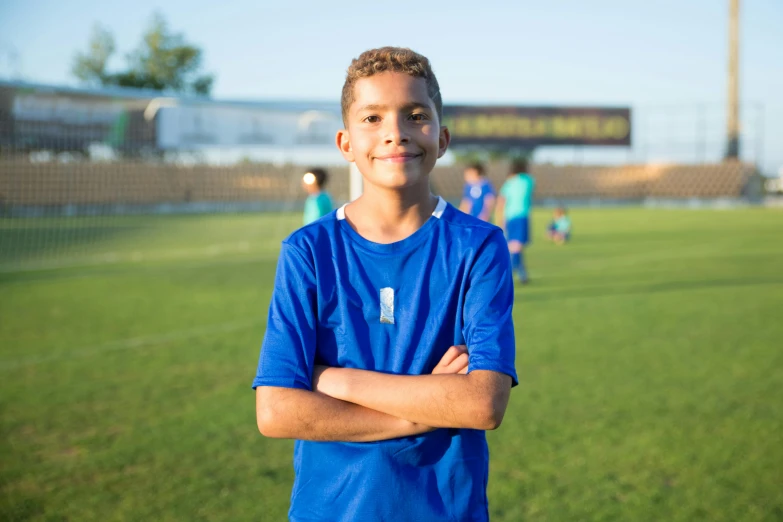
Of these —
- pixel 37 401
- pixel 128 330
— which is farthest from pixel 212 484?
pixel 128 330

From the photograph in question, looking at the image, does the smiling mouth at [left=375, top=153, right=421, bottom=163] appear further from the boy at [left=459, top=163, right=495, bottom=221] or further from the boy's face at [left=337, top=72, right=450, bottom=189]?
the boy at [left=459, top=163, right=495, bottom=221]

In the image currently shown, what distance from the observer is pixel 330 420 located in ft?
5.82

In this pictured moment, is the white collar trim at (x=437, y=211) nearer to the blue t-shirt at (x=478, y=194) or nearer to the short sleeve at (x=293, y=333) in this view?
the short sleeve at (x=293, y=333)

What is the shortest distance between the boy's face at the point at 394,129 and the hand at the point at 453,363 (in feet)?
1.34

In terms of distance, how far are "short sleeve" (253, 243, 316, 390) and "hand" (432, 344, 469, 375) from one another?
30cm

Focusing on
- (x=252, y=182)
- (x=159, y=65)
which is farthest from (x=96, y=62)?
(x=252, y=182)

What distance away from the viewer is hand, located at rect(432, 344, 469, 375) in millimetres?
1789

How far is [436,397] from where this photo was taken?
1732 millimetres

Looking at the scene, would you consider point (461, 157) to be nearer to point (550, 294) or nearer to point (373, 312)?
point (550, 294)

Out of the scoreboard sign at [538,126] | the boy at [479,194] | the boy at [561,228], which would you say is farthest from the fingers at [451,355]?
the scoreboard sign at [538,126]

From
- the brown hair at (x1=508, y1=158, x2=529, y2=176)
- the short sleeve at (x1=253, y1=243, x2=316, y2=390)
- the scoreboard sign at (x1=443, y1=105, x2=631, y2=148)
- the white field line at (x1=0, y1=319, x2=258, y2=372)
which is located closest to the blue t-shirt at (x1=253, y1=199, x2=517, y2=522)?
the short sleeve at (x1=253, y1=243, x2=316, y2=390)

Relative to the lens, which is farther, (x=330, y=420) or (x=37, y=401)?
(x=37, y=401)

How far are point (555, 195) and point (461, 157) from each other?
3601cm

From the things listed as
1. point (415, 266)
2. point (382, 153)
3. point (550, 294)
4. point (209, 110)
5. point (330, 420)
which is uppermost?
point (209, 110)
